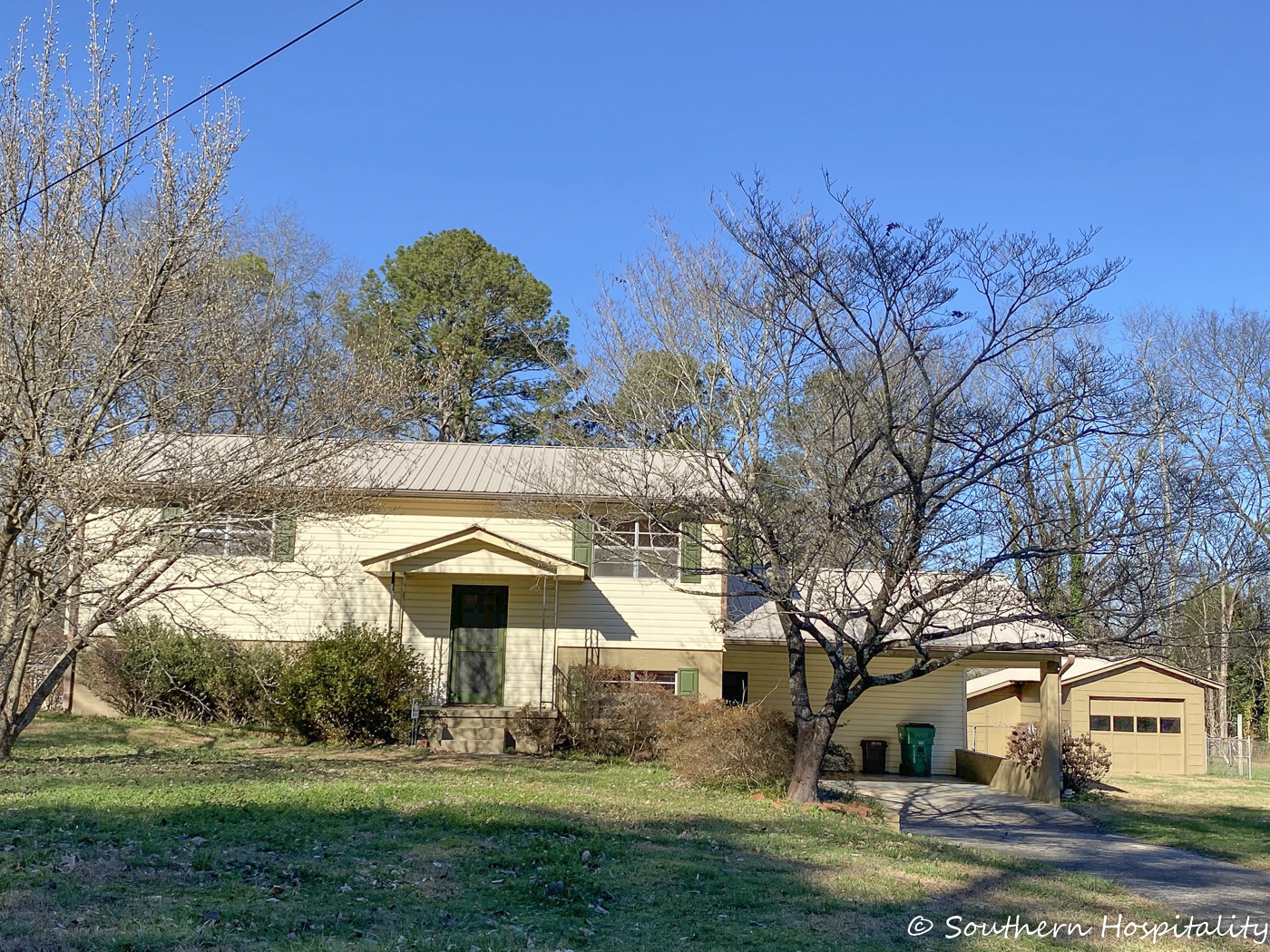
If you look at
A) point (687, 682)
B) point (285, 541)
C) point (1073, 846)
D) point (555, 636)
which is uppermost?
point (285, 541)

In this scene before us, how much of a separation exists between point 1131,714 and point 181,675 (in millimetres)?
22430

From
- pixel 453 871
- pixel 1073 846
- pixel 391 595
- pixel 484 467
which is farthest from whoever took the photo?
pixel 484 467

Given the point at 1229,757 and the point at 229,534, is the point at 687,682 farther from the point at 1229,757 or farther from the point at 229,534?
the point at 1229,757

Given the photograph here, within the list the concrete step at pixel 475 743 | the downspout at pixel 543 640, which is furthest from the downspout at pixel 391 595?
the downspout at pixel 543 640

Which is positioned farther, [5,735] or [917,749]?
[917,749]

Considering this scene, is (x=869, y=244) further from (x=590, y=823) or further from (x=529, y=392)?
(x=529, y=392)

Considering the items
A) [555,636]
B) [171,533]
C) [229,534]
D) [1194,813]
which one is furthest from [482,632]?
[1194,813]

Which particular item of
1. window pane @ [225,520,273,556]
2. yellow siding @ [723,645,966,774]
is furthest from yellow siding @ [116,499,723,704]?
yellow siding @ [723,645,966,774]

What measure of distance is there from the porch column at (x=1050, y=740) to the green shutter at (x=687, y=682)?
5786 millimetres

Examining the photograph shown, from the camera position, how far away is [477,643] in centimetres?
1900

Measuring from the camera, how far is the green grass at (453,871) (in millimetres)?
6199

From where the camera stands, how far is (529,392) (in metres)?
32.9

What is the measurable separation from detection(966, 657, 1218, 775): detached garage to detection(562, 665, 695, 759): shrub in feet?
40.2

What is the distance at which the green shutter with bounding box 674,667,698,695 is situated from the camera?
61.9 feet
